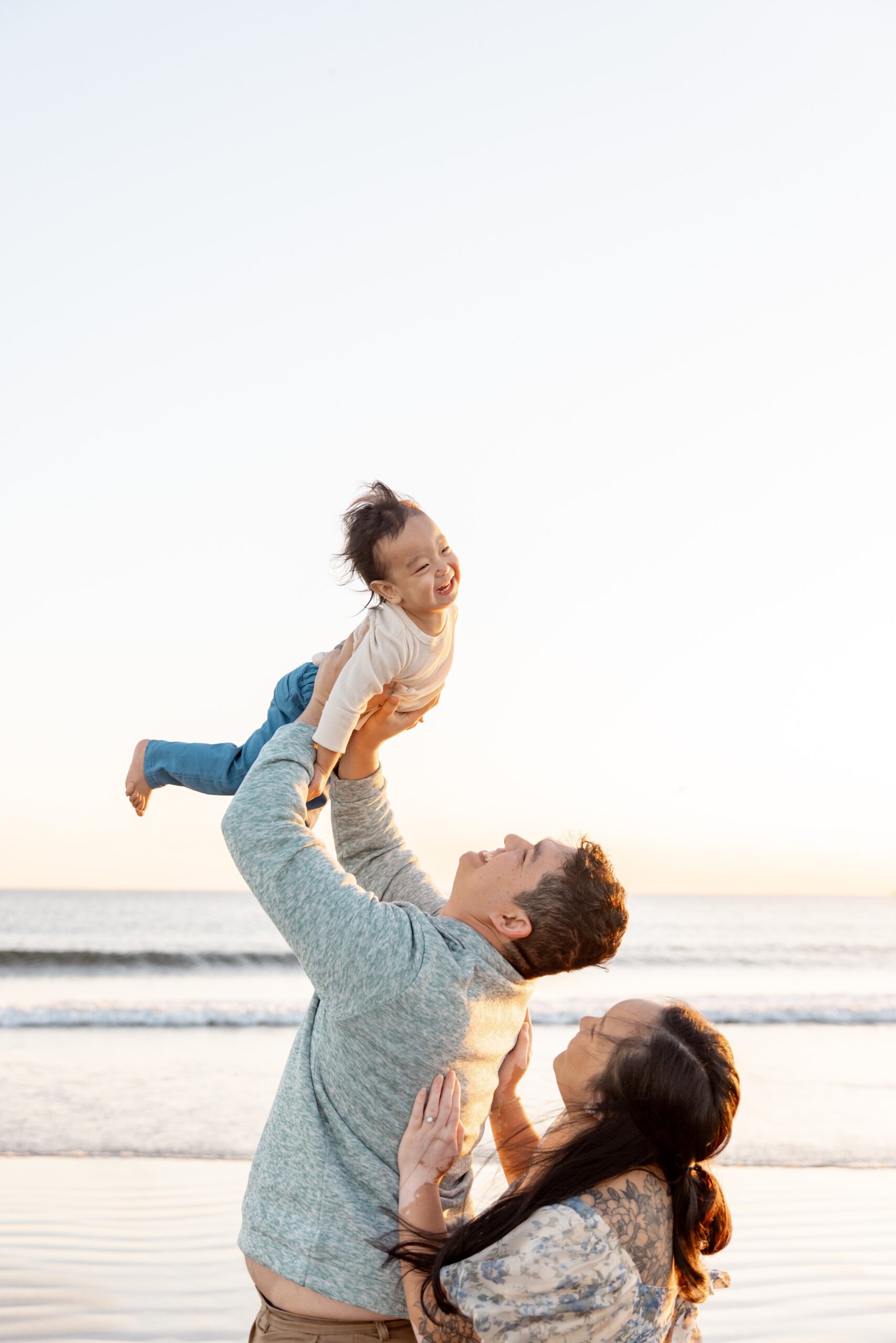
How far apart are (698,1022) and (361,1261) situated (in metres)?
0.74

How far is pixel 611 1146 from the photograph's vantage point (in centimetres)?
188

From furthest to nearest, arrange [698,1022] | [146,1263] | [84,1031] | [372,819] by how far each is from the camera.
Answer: [84,1031]
[146,1263]
[372,819]
[698,1022]

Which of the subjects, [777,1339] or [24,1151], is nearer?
[777,1339]

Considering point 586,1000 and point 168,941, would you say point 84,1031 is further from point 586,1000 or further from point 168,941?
point 168,941

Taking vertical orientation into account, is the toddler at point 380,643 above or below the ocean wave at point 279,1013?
above

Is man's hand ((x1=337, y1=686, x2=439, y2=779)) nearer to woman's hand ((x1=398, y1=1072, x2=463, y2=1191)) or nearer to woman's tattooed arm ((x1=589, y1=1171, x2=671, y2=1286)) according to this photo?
woman's hand ((x1=398, y1=1072, x2=463, y2=1191))

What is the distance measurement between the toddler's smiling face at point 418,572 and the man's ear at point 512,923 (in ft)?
3.39

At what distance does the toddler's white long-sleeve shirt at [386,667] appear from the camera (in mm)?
2262

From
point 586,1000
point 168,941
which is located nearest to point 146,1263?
point 586,1000

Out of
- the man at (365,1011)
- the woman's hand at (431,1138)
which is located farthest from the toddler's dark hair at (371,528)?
the woman's hand at (431,1138)

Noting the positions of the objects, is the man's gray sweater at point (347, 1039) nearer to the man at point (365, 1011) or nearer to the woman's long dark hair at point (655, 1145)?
the man at point (365, 1011)

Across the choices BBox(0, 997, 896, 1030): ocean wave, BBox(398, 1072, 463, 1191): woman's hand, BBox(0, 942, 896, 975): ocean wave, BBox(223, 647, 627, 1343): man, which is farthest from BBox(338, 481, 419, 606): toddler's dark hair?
BBox(0, 942, 896, 975): ocean wave

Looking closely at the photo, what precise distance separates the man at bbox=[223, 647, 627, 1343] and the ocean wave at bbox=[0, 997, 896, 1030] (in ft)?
32.1

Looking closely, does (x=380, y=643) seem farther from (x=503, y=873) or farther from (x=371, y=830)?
(x=503, y=873)
